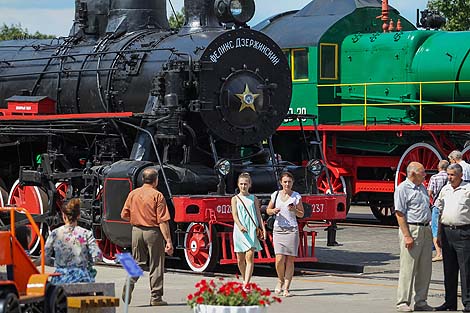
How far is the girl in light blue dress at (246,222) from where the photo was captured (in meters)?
14.6

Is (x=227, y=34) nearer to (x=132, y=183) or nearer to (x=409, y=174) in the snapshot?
(x=132, y=183)

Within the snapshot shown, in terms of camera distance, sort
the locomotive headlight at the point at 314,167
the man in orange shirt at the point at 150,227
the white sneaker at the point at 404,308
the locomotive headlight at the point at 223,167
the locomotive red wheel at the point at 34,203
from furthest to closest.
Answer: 1. the locomotive red wheel at the point at 34,203
2. the locomotive headlight at the point at 314,167
3. the locomotive headlight at the point at 223,167
4. the man in orange shirt at the point at 150,227
5. the white sneaker at the point at 404,308

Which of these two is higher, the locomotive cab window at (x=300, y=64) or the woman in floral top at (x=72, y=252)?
the locomotive cab window at (x=300, y=64)

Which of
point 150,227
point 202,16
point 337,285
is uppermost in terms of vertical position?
point 202,16

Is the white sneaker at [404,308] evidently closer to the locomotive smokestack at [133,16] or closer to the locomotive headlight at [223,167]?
the locomotive headlight at [223,167]

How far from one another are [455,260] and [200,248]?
4420 mm

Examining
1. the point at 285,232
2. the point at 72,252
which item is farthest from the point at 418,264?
the point at 72,252

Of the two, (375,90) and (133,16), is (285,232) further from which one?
(375,90)

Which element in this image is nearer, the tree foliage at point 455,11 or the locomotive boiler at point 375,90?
the locomotive boiler at point 375,90

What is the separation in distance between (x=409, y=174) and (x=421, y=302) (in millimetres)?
1397

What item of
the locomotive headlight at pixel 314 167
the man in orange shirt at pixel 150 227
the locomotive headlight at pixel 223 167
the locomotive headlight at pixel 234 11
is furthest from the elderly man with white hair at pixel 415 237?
the locomotive headlight at pixel 234 11

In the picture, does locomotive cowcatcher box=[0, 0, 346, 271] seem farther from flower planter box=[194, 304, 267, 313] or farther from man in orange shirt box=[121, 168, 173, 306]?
flower planter box=[194, 304, 267, 313]

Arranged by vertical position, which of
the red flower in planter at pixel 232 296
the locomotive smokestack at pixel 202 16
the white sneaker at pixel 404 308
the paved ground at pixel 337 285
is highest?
the locomotive smokestack at pixel 202 16

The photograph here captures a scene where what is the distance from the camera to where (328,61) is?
83.8 ft
